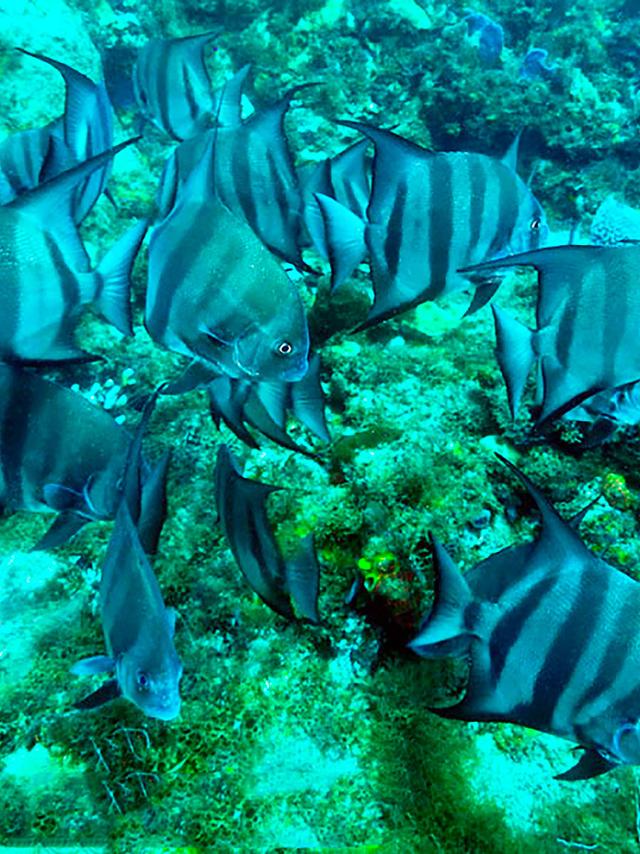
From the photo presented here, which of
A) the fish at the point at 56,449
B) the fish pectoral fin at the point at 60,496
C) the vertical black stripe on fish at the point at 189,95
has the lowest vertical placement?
the fish pectoral fin at the point at 60,496

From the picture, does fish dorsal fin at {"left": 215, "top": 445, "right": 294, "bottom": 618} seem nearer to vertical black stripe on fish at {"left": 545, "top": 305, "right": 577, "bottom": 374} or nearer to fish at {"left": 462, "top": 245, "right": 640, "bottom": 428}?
fish at {"left": 462, "top": 245, "right": 640, "bottom": 428}

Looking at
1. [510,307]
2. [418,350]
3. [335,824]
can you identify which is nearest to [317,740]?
[335,824]

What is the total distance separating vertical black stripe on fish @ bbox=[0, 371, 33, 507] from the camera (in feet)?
8.14

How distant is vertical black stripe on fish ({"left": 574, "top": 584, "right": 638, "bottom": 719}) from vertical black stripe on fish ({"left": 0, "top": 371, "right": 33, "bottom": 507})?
213 centimetres

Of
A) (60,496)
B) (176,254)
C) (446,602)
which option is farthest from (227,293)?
(446,602)

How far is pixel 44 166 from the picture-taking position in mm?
3371

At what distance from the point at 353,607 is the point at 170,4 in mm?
10458

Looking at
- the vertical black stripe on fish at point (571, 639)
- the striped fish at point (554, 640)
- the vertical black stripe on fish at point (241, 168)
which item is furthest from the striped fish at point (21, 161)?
the vertical black stripe on fish at point (571, 639)

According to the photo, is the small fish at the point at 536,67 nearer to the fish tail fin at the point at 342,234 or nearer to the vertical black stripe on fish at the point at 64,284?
the fish tail fin at the point at 342,234

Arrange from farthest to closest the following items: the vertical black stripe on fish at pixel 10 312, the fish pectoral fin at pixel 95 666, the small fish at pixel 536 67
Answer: the small fish at pixel 536 67 → the vertical black stripe on fish at pixel 10 312 → the fish pectoral fin at pixel 95 666

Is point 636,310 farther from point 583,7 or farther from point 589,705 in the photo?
point 583,7

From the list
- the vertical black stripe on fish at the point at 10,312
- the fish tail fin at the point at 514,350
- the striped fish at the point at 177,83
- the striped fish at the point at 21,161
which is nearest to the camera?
the vertical black stripe on fish at the point at 10,312

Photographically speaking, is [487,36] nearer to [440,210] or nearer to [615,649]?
[440,210]

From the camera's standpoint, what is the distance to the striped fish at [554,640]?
1.76 metres
